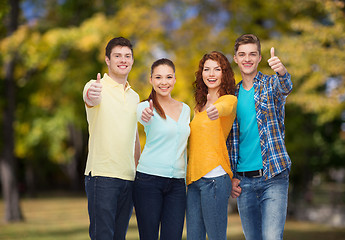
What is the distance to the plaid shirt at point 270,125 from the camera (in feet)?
13.2

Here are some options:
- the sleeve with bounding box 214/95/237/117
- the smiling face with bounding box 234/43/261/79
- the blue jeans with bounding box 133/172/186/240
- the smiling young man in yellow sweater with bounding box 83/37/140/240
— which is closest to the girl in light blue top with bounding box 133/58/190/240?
the blue jeans with bounding box 133/172/186/240

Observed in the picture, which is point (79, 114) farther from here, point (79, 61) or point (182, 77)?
point (182, 77)

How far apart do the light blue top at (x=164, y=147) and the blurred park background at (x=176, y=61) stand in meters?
6.57

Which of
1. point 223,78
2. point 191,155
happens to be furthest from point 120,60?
point 191,155

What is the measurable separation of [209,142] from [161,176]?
1.60 ft

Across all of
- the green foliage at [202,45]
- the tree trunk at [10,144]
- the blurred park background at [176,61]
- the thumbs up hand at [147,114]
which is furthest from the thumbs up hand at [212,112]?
the tree trunk at [10,144]

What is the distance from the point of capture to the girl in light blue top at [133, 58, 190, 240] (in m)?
3.98

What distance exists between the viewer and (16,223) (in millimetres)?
18156

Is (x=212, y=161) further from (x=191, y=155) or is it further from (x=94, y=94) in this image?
(x=94, y=94)

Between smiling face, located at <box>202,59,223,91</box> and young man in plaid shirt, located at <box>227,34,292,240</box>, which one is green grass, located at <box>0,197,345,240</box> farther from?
smiling face, located at <box>202,59,223,91</box>

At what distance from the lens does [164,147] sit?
4039mm

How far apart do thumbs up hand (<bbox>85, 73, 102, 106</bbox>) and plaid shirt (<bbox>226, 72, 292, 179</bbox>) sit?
1206 mm

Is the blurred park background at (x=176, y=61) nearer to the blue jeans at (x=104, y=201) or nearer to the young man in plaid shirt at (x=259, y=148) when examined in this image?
the young man in plaid shirt at (x=259, y=148)

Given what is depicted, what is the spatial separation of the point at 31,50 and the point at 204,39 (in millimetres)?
6580
